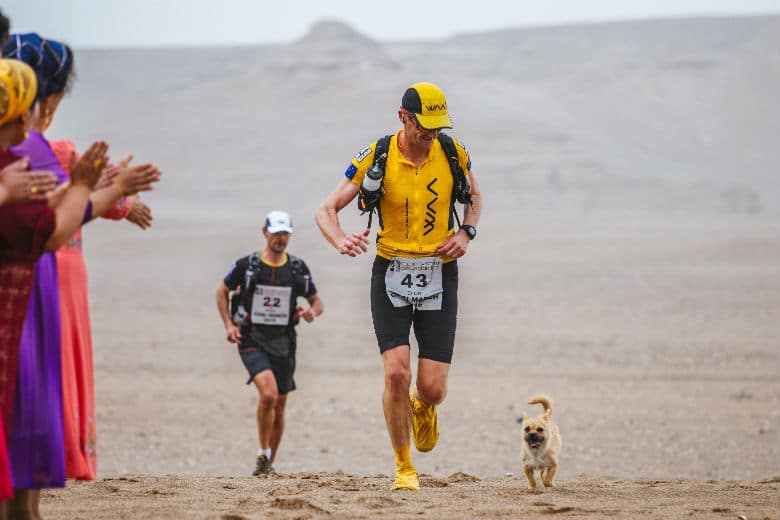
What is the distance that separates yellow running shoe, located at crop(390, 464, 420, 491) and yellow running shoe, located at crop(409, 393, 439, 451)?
0.48 metres

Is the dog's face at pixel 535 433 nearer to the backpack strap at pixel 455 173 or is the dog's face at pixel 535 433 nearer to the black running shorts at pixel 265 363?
the backpack strap at pixel 455 173

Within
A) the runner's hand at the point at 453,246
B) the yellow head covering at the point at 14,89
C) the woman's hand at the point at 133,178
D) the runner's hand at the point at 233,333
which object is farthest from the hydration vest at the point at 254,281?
the yellow head covering at the point at 14,89

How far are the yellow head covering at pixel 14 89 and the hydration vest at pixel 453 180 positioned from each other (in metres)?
2.98

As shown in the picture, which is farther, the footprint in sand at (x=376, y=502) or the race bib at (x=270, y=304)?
the race bib at (x=270, y=304)

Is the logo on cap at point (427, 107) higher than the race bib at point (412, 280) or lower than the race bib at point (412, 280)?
higher

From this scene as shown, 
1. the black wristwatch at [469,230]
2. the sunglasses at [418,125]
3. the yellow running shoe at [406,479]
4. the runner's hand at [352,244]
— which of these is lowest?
the yellow running shoe at [406,479]

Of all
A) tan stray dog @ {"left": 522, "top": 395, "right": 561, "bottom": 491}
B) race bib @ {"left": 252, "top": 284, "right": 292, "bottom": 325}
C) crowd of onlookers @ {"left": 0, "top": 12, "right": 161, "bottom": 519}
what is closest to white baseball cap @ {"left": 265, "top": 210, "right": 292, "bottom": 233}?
race bib @ {"left": 252, "top": 284, "right": 292, "bottom": 325}

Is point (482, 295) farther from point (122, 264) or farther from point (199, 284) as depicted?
point (122, 264)

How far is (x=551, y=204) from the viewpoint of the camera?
74.8m

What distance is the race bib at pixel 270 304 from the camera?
35.1ft

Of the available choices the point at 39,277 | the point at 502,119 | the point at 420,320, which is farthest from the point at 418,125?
the point at 502,119

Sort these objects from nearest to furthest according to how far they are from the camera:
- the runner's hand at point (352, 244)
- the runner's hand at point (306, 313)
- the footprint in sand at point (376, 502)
→ the footprint in sand at point (376, 502)
the runner's hand at point (352, 244)
the runner's hand at point (306, 313)

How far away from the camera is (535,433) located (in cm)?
833

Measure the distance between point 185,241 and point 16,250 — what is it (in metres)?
43.4
